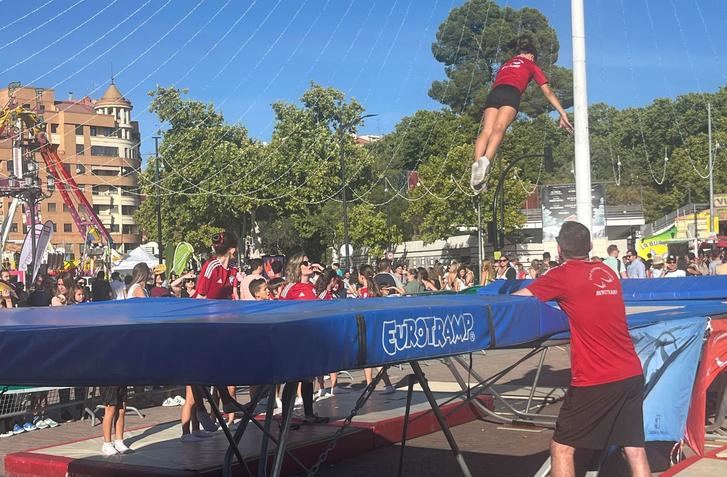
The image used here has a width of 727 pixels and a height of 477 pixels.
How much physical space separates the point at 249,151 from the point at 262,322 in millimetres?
58321

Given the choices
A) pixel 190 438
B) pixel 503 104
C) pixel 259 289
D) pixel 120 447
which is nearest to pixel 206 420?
pixel 190 438

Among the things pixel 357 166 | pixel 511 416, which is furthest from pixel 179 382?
pixel 357 166

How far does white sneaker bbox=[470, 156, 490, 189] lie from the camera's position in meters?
10.6

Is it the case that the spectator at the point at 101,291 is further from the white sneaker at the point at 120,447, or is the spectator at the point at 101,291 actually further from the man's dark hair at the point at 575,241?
the man's dark hair at the point at 575,241

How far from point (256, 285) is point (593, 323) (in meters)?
6.32

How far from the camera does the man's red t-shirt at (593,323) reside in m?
5.96

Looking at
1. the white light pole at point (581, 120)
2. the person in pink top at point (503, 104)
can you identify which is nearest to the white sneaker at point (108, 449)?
the person in pink top at point (503, 104)

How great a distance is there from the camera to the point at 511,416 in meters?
12.0

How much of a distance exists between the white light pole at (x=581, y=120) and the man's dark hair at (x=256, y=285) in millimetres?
5290

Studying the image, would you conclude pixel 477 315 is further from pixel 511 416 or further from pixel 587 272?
pixel 511 416

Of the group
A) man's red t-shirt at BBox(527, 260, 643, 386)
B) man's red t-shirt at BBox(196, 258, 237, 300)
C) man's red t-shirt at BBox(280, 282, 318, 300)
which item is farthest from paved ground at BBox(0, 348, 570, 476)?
man's red t-shirt at BBox(527, 260, 643, 386)

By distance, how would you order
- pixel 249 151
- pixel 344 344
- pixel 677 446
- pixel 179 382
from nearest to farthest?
pixel 179 382, pixel 344 344, pixel 677 446, pixel 249 151

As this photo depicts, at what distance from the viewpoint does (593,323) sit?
600cm

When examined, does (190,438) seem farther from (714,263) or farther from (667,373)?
(714,263)
